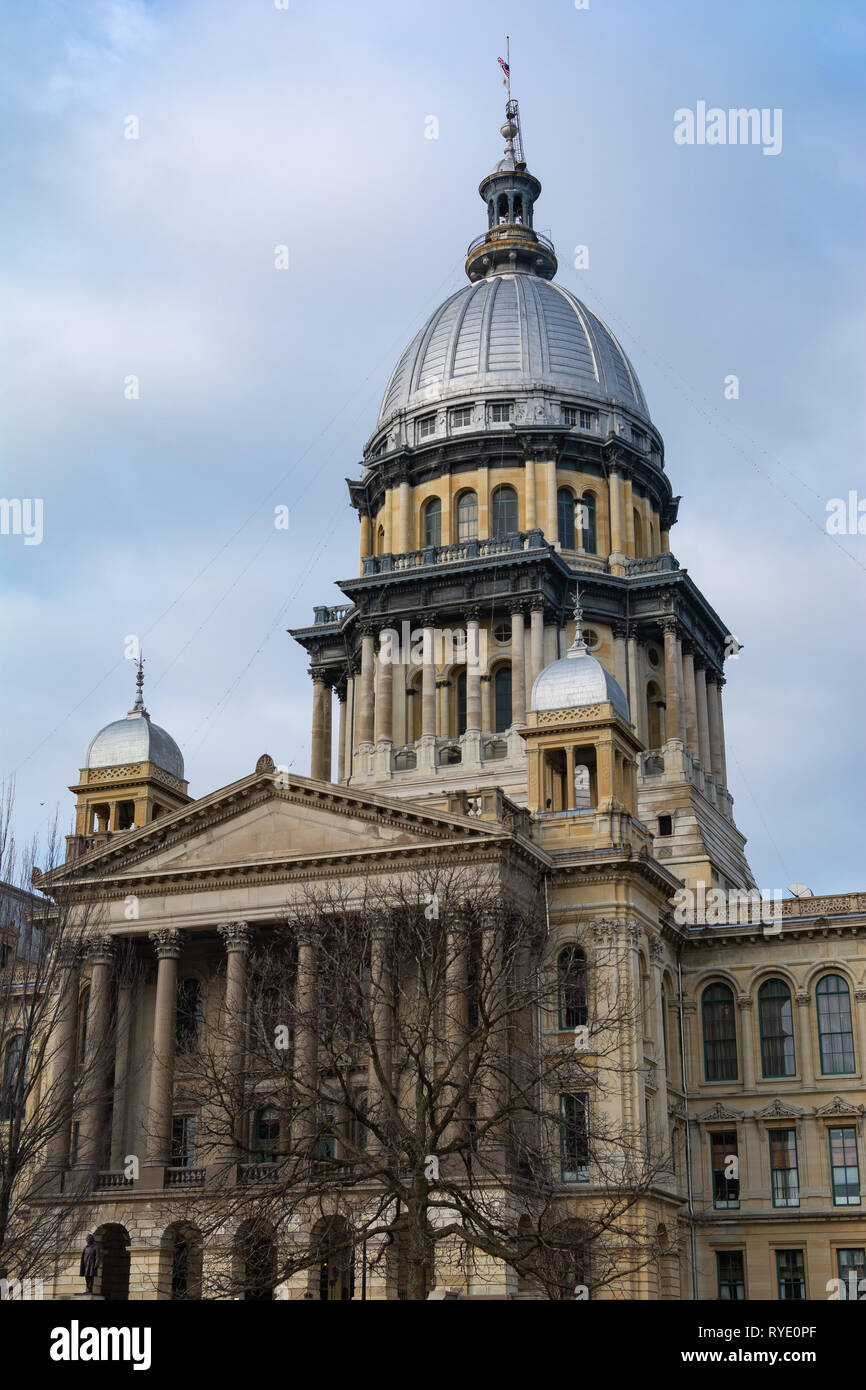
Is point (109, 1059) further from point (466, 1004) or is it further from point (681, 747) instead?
point (681, 747)

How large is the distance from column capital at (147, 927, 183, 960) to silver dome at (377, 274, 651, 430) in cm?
3690

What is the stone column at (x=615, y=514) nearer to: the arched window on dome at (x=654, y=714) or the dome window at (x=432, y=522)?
the arched window on dome at (x=654, y=714)

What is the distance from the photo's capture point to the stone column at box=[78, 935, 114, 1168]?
54312mm

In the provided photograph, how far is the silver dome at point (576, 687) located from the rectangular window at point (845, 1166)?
53.9ft

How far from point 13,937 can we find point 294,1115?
8.96 meters

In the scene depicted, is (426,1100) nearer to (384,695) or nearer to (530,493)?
(384,695)

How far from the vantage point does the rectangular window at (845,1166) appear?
60.7 metres

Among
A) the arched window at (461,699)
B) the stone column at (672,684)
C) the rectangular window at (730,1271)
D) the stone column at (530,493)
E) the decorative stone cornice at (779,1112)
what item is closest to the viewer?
the rectangular window at (730,1271)

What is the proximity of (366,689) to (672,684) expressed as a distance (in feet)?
46.0

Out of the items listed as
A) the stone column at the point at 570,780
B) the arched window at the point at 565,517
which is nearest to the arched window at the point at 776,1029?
the stone column at the point at 570,780

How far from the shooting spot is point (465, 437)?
84125 millimetres

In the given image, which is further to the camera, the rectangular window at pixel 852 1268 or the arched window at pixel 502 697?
the arched window at pixel 502 697

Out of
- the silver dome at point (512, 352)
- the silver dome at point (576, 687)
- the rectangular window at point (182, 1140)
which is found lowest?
the rectangular window at point (182, 1140)

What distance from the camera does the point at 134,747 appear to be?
6881 cm
